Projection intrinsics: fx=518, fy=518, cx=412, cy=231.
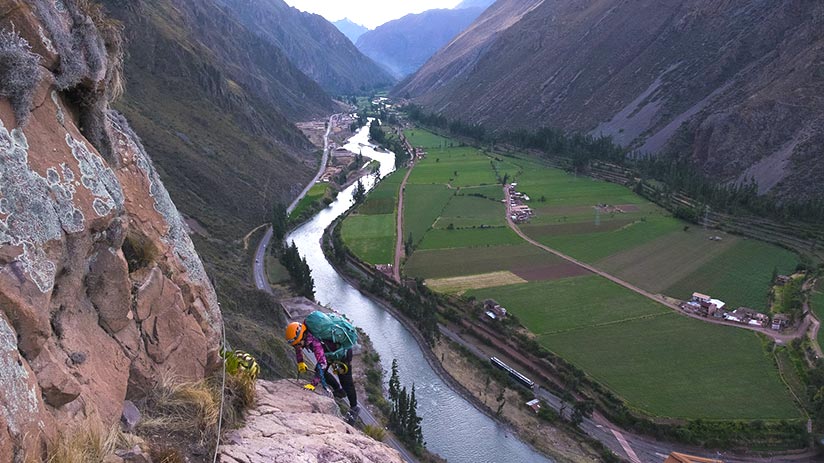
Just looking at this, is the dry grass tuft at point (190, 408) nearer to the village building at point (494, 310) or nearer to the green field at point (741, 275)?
the village building at point (494, 310)

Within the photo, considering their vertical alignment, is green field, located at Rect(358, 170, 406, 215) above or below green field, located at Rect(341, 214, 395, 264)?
above

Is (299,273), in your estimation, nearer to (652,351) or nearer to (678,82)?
(652,351)

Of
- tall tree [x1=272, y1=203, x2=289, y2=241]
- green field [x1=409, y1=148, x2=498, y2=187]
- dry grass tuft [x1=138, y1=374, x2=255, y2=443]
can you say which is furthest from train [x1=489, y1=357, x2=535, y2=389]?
green field [x1=409, y1=148, x2=498, y2=187]

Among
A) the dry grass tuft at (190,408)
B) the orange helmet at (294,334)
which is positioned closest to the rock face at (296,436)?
the dry grass tuft at (190,408)

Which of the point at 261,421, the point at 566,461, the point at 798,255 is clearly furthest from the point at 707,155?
the point at 261,421

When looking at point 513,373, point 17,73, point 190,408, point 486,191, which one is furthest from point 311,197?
point 17,73

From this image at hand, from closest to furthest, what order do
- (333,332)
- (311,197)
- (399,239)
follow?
(333,332)
(399,239)
(311,197)

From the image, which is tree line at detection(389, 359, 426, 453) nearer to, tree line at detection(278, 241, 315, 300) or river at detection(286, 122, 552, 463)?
river at detection(286, 122, 552, 463)
